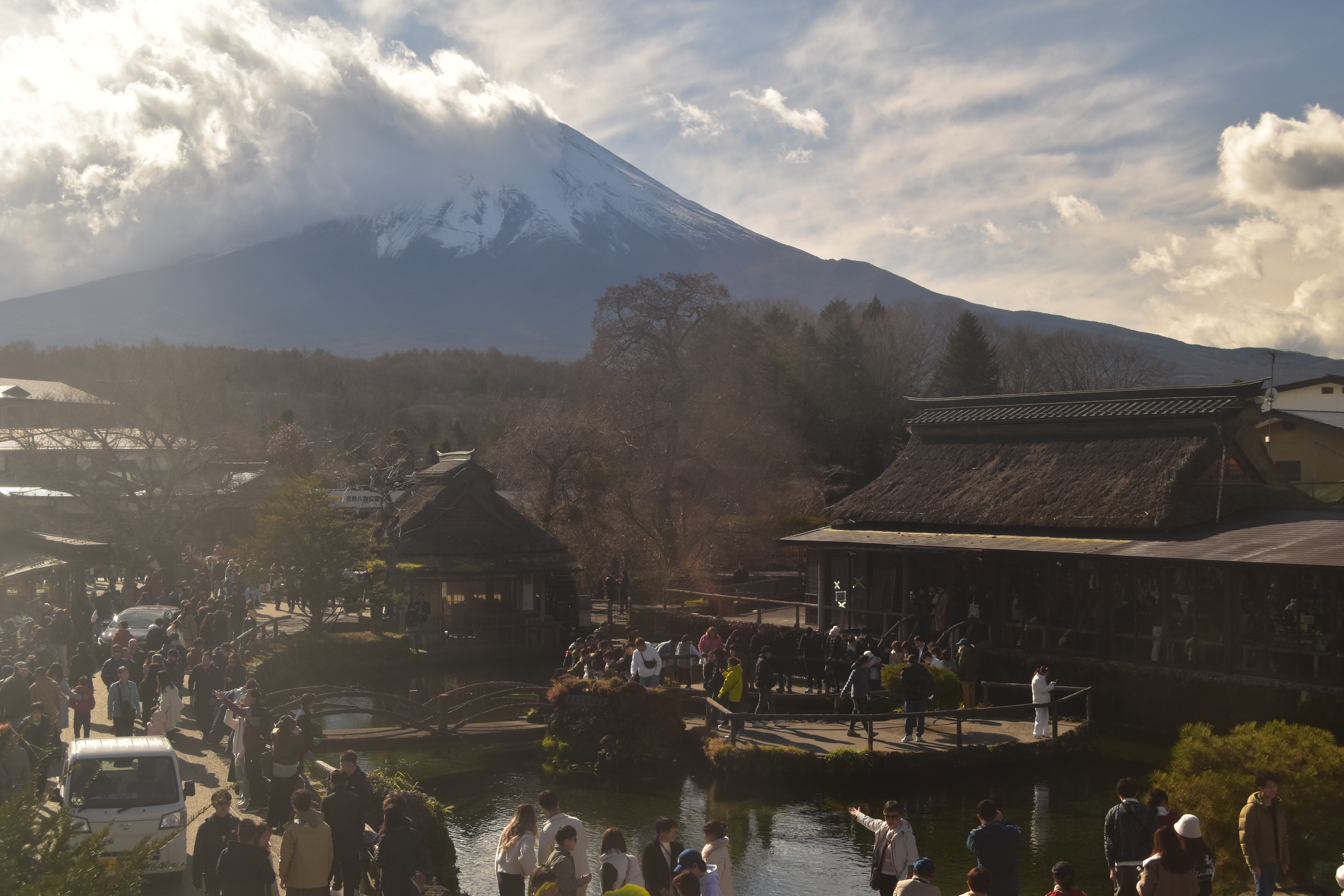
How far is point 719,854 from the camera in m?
8.54

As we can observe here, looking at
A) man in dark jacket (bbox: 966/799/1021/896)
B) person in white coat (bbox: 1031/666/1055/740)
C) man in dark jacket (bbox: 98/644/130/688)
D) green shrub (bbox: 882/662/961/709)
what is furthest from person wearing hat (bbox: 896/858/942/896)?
man in dark jacket (bbox: 98/644/130/688)

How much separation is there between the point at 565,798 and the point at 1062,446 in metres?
16.3

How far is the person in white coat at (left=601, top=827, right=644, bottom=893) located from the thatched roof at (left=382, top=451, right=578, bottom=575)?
75.1 feet

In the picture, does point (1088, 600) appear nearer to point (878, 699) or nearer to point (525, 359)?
point (878, 699)

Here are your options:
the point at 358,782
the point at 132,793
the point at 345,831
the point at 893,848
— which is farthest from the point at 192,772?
the point at 893,848

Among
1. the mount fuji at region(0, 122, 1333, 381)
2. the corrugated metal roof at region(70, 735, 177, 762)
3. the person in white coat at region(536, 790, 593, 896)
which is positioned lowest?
the person in white coat at region(536, 790, 593, 896)

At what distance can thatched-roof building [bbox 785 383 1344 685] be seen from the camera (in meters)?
19.9

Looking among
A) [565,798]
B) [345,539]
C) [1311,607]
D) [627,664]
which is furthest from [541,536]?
[1311,607]

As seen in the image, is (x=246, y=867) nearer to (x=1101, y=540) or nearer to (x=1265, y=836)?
(x=1265, y=836)

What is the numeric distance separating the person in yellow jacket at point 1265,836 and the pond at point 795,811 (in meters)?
2.75

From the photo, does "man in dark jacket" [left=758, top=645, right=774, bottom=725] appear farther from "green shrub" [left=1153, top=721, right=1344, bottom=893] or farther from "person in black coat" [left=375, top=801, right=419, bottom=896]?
"person in black coat" [left=375, top=801, right=419, bottom=896]

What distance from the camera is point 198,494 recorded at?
127 feet

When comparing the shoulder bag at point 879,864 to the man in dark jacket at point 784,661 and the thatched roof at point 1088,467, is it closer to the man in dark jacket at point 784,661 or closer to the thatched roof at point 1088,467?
the man in dark jacket at point 784,661

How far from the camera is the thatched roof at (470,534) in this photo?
30.6 metres
